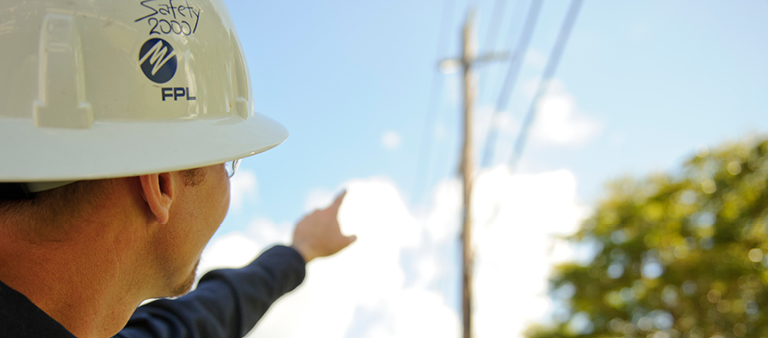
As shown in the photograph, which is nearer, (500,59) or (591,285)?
(500,59)

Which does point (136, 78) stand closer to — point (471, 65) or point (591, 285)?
point (471, 65)

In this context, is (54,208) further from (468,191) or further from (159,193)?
(468,191)

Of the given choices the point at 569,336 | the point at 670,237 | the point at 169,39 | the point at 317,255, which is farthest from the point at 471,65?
the point at 569,336

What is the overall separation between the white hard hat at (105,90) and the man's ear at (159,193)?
5cm

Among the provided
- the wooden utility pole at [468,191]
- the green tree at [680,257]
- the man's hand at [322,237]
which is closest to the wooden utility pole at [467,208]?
the wooden utility pole at [468,191]

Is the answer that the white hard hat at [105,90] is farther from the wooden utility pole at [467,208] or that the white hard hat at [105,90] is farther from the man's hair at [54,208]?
the wooden utility pole at [467,208]

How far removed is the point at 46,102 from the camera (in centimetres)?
112

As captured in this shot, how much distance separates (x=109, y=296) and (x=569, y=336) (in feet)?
74.9

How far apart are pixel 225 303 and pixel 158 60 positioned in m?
1.18

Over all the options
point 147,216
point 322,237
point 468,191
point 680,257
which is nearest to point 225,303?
point 322,237

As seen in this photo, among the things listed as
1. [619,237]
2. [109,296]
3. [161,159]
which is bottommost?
[619,237]

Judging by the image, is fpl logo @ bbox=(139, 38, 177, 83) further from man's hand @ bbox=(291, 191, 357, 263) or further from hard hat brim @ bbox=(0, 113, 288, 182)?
man's hand @ bbox=(291, 191, 357, 263)

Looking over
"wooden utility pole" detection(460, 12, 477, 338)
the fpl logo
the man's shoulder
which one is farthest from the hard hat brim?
"wooden utility pole" detection(460, 12, 477, 338)

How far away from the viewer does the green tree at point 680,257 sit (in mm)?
16422
